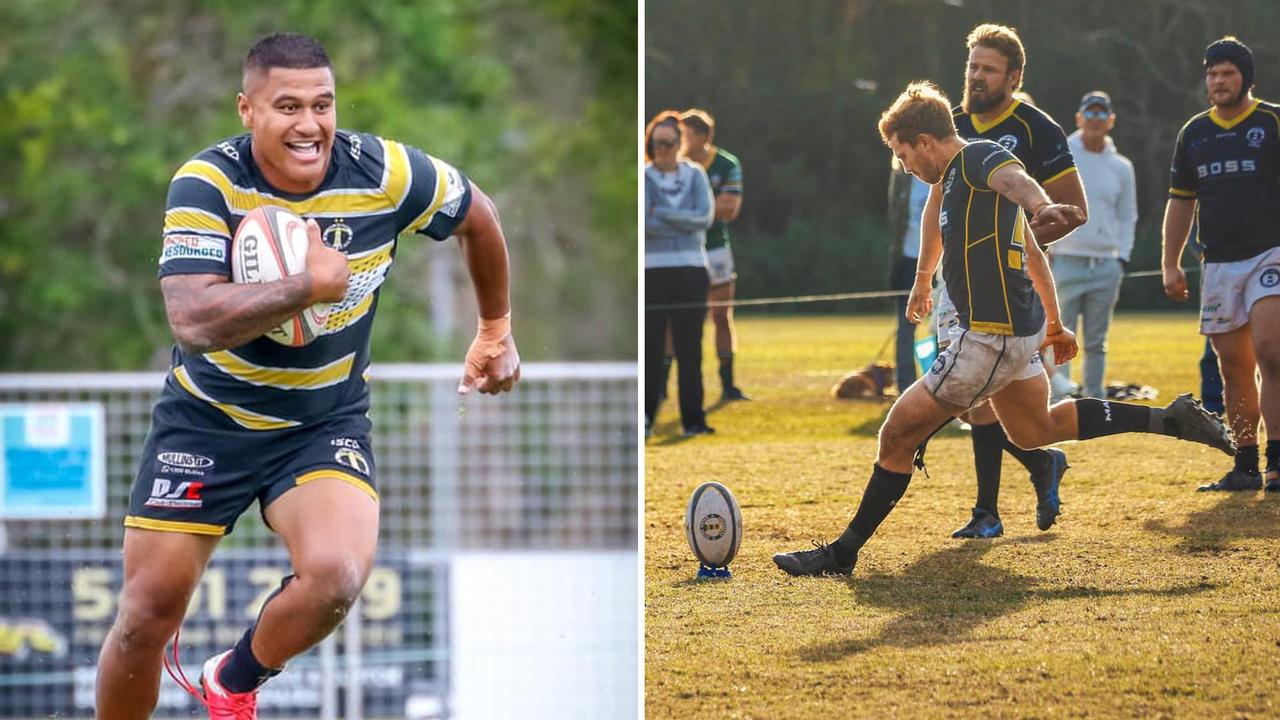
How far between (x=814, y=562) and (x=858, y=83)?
5.12 feet

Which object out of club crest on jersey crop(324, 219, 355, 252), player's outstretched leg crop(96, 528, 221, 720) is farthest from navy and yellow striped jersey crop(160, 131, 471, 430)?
player's outstretched leg crop(96, 528, 221, 720)

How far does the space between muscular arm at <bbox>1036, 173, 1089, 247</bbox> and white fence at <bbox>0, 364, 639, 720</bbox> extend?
3652 mm

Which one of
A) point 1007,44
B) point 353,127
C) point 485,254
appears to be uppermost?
point 353,127

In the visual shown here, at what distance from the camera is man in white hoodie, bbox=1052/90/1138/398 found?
517cm

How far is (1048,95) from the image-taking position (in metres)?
5.18

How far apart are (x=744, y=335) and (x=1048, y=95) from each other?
4.13 ft

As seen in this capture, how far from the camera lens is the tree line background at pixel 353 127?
11172mm

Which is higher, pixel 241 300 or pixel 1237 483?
pixel 241 300

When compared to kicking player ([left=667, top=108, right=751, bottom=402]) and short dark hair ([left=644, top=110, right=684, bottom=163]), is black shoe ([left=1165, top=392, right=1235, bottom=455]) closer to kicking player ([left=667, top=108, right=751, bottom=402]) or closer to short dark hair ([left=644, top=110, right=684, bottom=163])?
kicking player ([left=667, top=108, right=751, bottom=402])

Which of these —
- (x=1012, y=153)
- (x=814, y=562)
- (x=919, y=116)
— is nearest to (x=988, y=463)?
(x=814, y=562)

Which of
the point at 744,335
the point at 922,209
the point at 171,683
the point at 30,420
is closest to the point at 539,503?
the point at 171,683

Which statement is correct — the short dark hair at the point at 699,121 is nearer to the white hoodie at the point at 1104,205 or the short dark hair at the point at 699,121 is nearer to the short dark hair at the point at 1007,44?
the short dark hair at the point at 1007,44

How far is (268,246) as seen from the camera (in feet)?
13.1

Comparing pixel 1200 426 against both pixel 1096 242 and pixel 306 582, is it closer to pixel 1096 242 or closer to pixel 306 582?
pixel 1096 242
